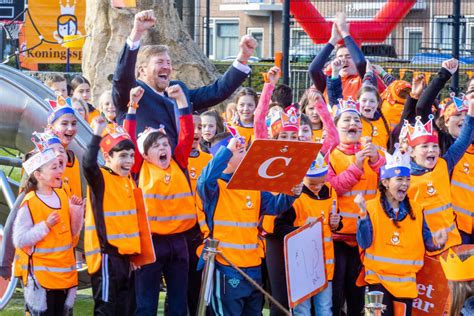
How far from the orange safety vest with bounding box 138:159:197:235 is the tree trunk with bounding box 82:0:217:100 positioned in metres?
4.89

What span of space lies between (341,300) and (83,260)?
2.09m

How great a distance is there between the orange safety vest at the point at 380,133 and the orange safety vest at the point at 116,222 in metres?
2.47

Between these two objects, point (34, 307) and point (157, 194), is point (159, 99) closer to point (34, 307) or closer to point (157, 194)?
A: point (157, 194)

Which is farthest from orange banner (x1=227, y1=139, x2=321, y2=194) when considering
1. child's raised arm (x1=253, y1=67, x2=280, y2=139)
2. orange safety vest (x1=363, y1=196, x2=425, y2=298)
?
child's raised arm (x1=253, y1=67, x2=280, y2=139)

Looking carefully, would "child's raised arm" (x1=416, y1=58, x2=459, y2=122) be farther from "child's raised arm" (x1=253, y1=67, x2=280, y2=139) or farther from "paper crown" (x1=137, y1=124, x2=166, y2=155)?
"paper crown" (x1=137, y1=124, x2=166, y2=155)

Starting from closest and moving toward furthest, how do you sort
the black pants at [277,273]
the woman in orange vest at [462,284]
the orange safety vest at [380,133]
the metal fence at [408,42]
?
the woman in orange vest at [462,284] < the black pants at [277,273] < the orange safety vest at [380,133] < the metal fence at [408,42]

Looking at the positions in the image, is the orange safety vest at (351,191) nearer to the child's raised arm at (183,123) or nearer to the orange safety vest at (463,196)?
the orange safety vest at (463,196)

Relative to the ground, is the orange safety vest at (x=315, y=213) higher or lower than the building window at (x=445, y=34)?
lower

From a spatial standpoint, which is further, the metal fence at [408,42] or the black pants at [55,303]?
the metal fence at [408,42]

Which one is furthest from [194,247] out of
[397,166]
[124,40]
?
[124,40]

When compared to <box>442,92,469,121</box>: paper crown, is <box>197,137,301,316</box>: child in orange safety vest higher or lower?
lower

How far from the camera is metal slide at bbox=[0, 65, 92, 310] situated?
8312 millimetres

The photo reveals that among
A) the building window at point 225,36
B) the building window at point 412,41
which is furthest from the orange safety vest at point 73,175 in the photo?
the building window at point 225,36

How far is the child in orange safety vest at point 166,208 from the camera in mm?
7066
